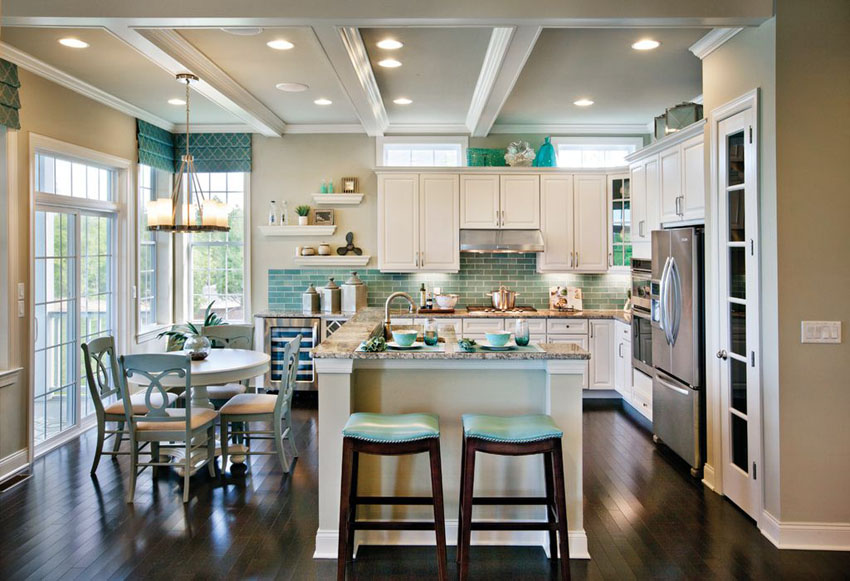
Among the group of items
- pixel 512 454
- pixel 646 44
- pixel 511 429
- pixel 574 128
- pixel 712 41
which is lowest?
pixel 512 454

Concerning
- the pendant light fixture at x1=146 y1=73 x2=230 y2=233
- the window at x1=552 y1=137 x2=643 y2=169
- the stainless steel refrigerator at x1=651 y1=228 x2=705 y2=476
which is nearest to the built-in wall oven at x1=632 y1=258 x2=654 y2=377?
the stainless steel refrigerator at x1=651 y1=228 x2=705 y2=476

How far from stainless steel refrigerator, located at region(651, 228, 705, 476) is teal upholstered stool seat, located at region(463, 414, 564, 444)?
1711 millimetres

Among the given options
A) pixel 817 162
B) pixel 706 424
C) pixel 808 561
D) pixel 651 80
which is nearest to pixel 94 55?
pixel 651 80

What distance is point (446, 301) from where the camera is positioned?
648 centimetres

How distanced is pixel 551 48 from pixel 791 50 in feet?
5.05

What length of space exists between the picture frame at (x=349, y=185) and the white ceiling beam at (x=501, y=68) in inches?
62.1

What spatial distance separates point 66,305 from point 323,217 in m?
2.76

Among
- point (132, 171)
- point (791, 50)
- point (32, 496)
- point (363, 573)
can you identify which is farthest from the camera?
point (132, 171)

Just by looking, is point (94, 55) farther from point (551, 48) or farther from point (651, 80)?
point (651, 80)

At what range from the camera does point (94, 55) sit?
4223mm

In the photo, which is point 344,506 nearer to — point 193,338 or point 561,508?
point 561,508

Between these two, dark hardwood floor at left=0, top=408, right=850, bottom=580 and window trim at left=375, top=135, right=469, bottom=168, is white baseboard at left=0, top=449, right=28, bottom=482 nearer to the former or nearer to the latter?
dark hardwood floor at left=0, top=408, right=850, bottom=580

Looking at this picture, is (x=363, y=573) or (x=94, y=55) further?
(x=94, y=55)

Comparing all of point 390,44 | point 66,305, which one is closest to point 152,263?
point 66,305
